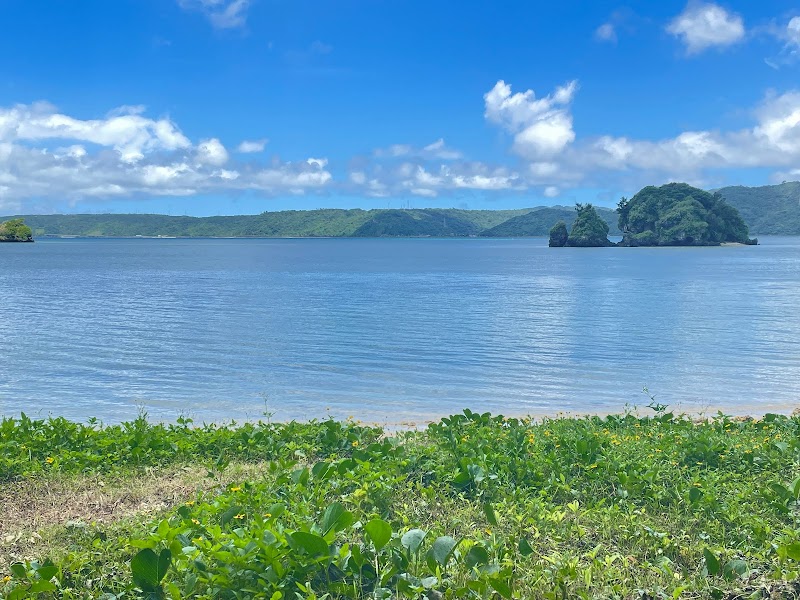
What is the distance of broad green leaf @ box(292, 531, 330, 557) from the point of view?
15.8ft

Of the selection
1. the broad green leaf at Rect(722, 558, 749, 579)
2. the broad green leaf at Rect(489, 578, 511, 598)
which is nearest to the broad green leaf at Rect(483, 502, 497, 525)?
the broad green leaf at Rect(489, 578, 511, 598)

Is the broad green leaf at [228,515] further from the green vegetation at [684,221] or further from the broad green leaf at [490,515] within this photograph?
the green vegetation at [684,221]

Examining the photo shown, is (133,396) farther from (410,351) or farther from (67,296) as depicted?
(67,296)

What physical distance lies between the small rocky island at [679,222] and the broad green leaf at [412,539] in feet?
643

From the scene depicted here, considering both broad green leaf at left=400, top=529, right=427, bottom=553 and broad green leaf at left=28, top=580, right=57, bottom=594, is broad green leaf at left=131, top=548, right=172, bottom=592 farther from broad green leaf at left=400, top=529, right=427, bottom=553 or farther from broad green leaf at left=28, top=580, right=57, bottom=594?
broad green leaf at left=400, top=529, right=427, bottom=553

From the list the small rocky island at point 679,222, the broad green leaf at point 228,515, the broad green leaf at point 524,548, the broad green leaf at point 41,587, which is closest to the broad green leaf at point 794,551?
the broad green leaf at point 524,548

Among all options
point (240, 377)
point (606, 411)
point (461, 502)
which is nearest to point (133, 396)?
point (240, 377)

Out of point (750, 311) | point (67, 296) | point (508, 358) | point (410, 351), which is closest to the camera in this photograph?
point (508, 358)

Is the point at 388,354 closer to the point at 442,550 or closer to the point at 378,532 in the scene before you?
the point at 442,550

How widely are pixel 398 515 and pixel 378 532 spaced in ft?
5.06

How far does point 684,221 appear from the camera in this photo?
18812 centimetres

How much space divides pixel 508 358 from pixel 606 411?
7284 millimetres

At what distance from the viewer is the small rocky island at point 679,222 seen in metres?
189

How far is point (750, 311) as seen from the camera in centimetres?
3812
